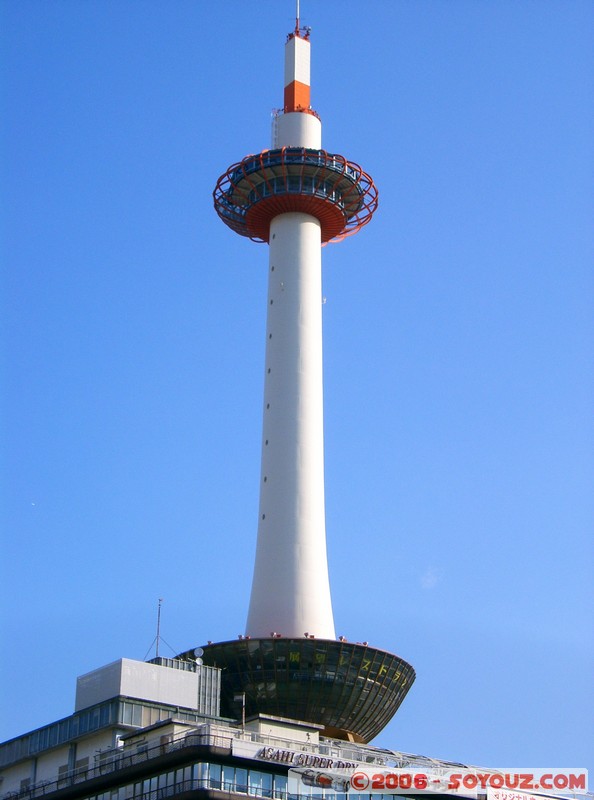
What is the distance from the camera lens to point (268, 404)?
136500mm

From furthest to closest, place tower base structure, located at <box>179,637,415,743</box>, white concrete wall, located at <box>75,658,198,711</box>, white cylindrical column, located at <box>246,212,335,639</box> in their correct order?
white cylindrical column, located at <box>246,212,335,639</box> < tower base structure, located at <box>179,637,415,743</box> < white concrete wall, located at <box>75,658,198,711</box>

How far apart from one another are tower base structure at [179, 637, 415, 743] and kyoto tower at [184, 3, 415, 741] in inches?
3.0

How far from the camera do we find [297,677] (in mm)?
117312

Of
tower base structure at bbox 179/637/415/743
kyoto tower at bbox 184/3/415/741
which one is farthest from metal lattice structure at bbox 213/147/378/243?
tower base structure at bbox 179/637/415/743

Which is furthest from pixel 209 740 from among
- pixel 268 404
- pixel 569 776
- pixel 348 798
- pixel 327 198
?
pixel 327 198

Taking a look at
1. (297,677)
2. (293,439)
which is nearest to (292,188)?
(293,439)

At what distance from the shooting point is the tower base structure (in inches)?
4624

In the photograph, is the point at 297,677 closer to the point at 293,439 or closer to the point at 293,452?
the point at 293,452

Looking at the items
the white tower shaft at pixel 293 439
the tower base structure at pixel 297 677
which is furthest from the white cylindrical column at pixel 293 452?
the tower base structure at pixel 297 677

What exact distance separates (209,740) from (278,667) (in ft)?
64.8

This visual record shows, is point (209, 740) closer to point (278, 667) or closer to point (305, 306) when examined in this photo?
point (278, 667)

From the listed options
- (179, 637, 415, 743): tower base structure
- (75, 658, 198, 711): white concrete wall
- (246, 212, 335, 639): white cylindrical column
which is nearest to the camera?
(75, 658, 198, 711): white concrete wall

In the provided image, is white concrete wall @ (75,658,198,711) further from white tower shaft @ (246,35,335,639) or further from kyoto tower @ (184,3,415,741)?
white tower shaft @ (246,35,335,639)

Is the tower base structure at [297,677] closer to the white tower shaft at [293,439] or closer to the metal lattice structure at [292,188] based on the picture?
the white tower shaft at [293,439]
